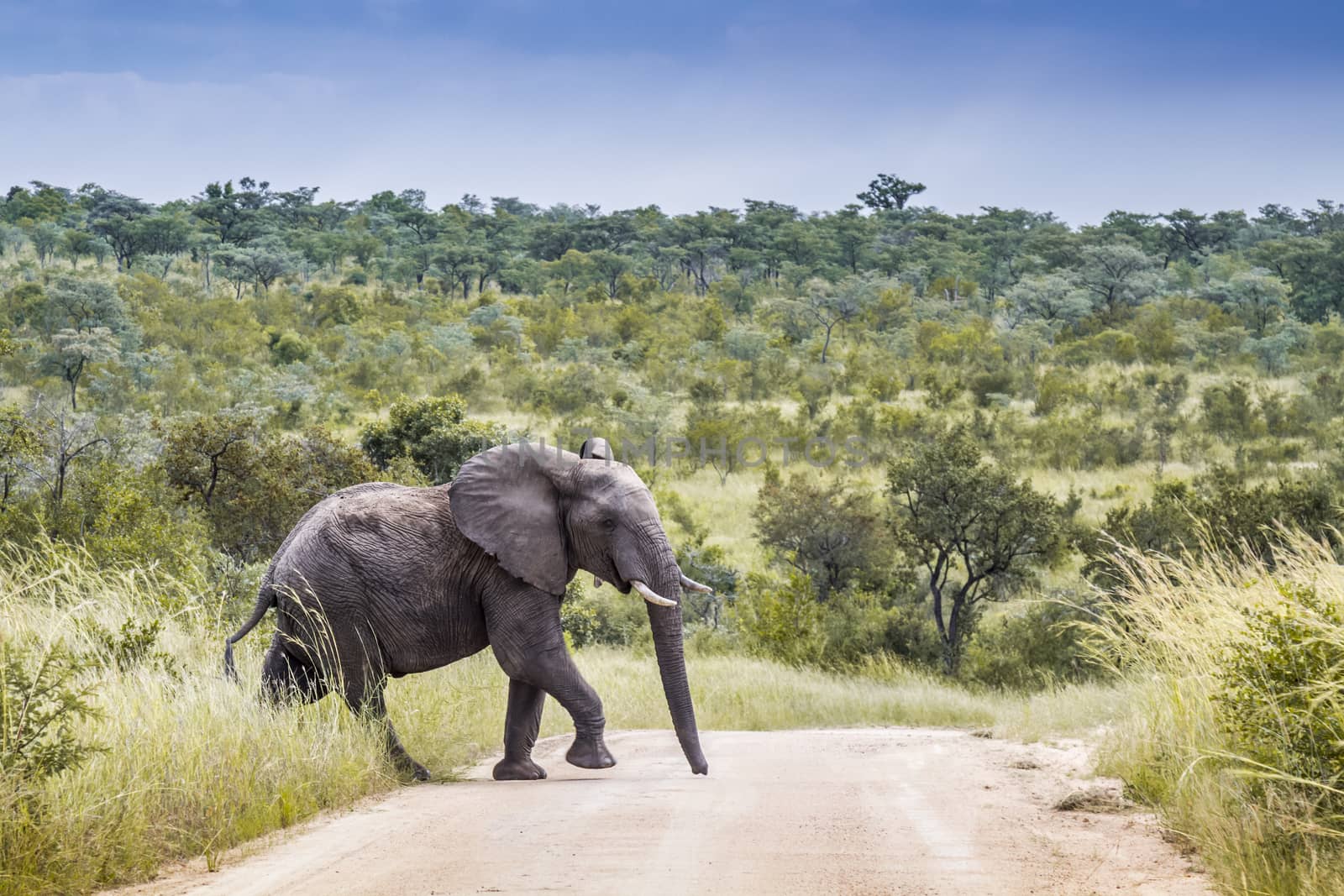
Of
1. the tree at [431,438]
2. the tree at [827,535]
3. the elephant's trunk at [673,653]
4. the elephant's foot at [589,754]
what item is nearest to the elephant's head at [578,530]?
the elephant's trunk at [673,653]

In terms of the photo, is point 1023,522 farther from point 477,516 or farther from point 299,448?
point 477,516

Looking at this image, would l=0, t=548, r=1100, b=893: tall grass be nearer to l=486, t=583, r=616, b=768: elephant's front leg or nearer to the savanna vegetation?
the savanna vegetation

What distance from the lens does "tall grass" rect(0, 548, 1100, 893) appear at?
5539 millimetres

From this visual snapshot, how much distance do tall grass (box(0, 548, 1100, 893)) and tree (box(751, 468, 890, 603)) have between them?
7.95 metres

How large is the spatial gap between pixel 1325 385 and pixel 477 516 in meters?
34.8

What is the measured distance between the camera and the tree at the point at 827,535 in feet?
68.4

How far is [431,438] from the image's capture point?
69.4 ft

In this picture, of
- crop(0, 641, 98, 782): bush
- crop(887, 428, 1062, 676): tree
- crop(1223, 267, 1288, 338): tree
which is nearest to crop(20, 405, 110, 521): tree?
crop(0, 641, 98, 782): bush

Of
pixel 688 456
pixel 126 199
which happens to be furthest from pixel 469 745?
pixel 126 199

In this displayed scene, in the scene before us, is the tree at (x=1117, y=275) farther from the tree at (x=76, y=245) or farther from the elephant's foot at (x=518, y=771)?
the elephant's foot at (x=518, y=771)

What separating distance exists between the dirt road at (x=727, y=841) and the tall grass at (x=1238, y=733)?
25cm

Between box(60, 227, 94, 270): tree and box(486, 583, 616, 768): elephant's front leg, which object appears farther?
box(60, 227, 94, 270): tree

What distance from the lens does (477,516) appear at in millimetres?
8625

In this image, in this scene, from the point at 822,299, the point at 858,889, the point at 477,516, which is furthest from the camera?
the point at 822,299
